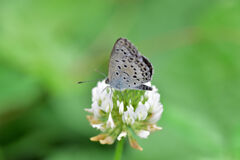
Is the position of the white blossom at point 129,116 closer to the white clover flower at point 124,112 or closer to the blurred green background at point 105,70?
the white clover flower at point 124,112

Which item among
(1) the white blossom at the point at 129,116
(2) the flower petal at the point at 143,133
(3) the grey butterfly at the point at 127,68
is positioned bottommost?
(2) the flower petal at the point at 143,133

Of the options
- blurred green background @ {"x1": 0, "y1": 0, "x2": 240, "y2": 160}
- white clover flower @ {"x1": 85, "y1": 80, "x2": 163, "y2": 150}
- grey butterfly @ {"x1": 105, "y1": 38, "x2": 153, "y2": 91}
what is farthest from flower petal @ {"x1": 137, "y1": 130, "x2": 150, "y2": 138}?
blurred green background @ {"x1": 0, "y1": 0, "x2": 240, "y2": 160}

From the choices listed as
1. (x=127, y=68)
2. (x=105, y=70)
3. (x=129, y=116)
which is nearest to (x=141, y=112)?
(x=129, y=116)

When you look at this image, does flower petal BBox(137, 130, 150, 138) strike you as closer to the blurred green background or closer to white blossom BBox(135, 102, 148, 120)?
white blossom BBox(135, 102, 148, 120)

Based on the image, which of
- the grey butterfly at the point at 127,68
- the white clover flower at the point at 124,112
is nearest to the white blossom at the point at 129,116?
the white clover flower at the point at 124,112

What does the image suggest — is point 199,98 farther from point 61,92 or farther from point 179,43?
point 61,92

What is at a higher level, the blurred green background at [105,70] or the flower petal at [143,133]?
the blurred green background at [105,70]

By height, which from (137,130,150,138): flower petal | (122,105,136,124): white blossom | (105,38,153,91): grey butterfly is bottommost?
(137,130,150,138): flower petal

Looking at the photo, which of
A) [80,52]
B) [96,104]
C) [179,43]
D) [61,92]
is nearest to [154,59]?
[179,43]
